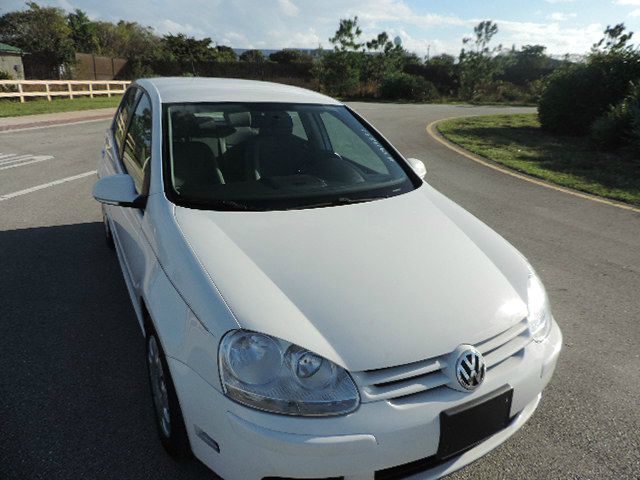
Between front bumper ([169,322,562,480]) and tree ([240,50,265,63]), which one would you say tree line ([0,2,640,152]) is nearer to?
tree ([240,50,265,63])

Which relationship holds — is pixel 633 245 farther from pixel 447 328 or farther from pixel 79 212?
pixel 79 212

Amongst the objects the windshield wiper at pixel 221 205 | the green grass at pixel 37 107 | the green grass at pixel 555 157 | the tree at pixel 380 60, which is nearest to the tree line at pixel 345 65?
the tree at pixel 380 60

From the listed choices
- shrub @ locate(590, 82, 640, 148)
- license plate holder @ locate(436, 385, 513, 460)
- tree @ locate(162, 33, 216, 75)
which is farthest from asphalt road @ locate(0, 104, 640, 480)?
tree @ locate(162, 33, 216, 75)

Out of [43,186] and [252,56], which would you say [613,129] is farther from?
[252,56]

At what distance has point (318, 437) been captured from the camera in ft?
5.36

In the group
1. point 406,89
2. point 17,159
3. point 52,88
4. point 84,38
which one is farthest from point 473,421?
point 84,38

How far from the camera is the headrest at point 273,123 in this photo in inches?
131

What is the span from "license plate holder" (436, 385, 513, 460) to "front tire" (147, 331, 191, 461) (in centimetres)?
102

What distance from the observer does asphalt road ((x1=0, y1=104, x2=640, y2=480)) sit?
2283mm

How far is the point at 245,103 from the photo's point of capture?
3289mm

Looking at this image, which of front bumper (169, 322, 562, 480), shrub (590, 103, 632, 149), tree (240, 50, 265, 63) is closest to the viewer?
front bumper (169, 322, 562, 480)

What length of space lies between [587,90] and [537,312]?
13.6 metres

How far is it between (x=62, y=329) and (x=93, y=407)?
3.17 feet

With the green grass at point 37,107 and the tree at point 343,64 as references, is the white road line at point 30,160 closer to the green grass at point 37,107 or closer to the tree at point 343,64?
the green grass at point 37,107
